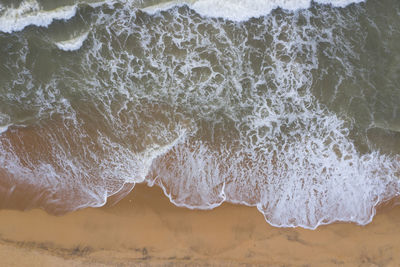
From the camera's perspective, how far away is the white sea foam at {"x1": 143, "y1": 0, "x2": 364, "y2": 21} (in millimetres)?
3695

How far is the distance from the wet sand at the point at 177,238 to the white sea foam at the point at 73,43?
2.10 m

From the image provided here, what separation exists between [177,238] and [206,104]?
74.1 inches

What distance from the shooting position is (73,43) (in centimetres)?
379

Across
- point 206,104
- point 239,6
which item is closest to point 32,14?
point 206,104

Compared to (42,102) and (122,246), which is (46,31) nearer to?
(42,102)

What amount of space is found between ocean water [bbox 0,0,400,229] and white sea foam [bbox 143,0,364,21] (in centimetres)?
1

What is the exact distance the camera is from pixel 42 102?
154 inches

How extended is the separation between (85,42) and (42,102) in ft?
3.37

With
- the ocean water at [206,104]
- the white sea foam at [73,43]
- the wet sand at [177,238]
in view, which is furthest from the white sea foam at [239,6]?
the wet sand at [177,238]

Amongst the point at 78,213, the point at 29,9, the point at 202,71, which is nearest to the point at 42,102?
the point at 29,9

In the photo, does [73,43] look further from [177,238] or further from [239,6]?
[177,238]

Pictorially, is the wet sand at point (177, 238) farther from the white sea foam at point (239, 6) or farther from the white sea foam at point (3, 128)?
the white sea foam at point (239, 6)

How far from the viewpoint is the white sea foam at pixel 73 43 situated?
12.4 feet

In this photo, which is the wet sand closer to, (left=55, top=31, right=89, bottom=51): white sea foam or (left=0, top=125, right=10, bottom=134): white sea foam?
(left=0, top=125, right=10, bottom=134): white sea foam
